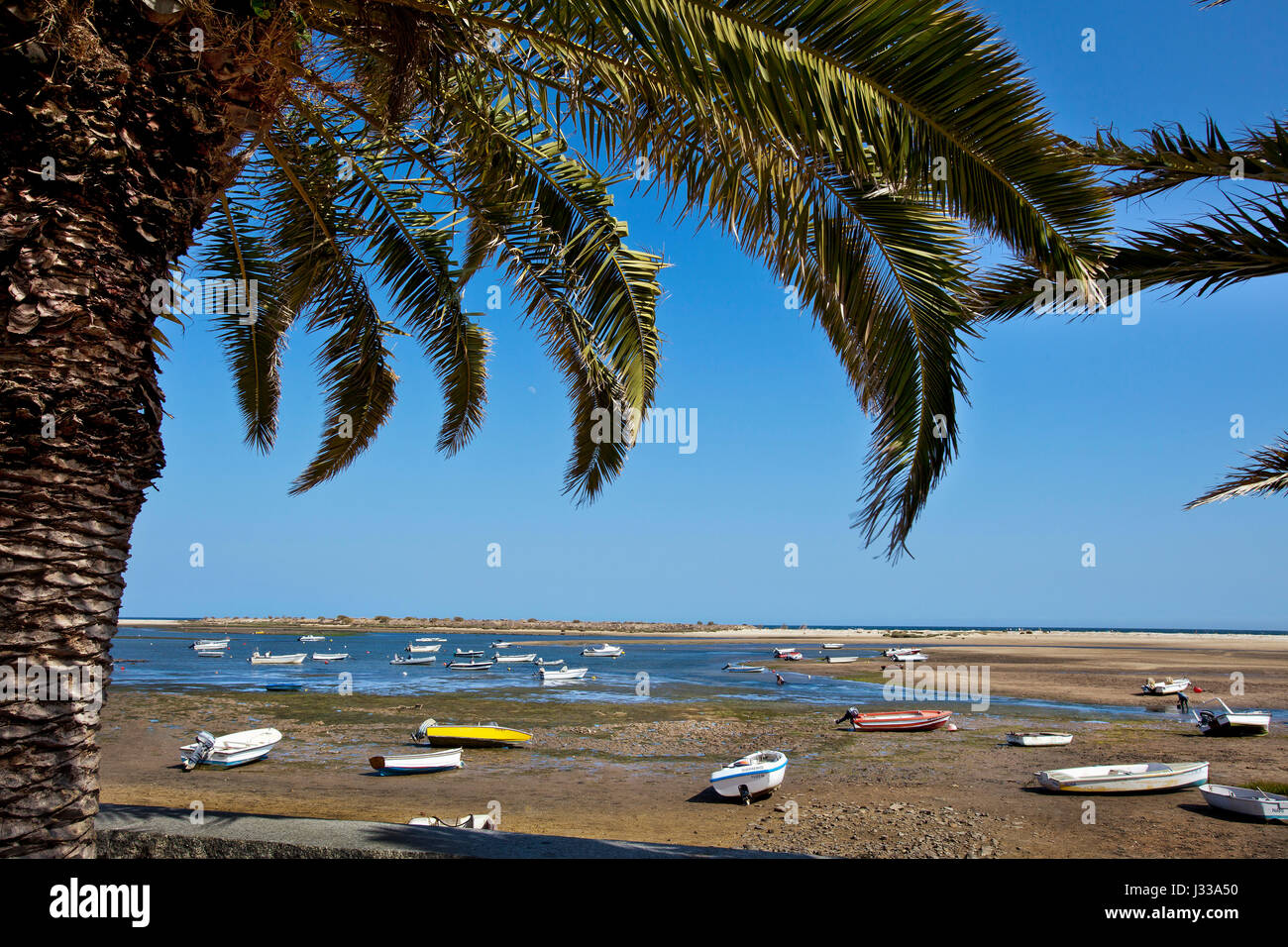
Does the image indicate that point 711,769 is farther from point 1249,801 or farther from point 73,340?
point 73,340

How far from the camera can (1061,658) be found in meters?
54.3

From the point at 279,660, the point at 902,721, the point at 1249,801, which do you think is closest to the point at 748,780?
the point at 1249,801

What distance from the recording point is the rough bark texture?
2.76 metres

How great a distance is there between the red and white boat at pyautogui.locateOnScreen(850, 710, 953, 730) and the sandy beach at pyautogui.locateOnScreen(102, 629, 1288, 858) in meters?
0.35

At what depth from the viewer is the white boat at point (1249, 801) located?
11.6 meters

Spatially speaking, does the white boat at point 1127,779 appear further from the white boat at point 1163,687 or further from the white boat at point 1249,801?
the white boat at point 1163,687

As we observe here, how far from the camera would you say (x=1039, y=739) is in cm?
1873

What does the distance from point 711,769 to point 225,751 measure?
33.6ft

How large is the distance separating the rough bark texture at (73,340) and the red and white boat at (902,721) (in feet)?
68.4

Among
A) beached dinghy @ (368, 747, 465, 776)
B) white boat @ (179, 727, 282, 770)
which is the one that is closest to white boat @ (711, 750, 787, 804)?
beached dinghy @ (368, 747, 465, 776)

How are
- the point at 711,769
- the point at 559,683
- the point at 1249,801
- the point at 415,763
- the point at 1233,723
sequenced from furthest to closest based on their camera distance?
the point at 559,683 → the point at 1233,723 → the point at 711,769 → the point at 415,763 → the point at 1249,801

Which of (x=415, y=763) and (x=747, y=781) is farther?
(x=415, y=763)

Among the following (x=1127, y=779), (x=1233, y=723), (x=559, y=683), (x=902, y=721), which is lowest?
(x=559, y=683)
